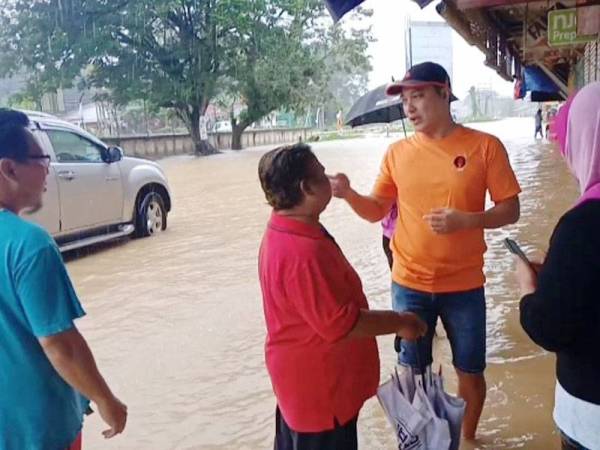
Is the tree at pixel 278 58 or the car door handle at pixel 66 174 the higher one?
the tree at pixel 278 58

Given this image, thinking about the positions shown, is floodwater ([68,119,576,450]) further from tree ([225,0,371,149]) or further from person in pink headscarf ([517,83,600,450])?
tree ([225,0,371,149])

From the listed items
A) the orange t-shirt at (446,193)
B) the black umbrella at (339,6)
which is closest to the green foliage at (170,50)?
the black umbrella at (339,6)

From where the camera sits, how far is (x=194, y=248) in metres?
8.48

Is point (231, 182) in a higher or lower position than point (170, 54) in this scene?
lower

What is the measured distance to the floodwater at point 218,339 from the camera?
11.3 feet

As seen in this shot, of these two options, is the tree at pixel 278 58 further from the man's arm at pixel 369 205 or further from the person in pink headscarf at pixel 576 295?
the person in pink headscarf at pixel 576 295

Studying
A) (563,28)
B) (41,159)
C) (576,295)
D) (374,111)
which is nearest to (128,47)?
(563,28)

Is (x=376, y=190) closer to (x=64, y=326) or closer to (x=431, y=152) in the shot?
(x=431, y=152)

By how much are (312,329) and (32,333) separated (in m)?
0.79

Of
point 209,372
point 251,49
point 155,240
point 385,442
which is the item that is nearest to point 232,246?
point 155,240

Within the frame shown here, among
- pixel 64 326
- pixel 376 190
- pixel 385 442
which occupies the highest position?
pixel 376 190

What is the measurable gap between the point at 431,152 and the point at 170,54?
31.5 metres

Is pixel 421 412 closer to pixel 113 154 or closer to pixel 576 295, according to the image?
pixel 576 295

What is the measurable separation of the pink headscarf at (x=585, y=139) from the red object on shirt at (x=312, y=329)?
710mm
